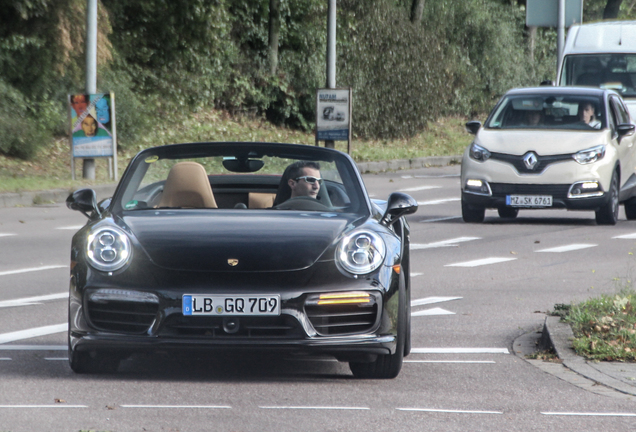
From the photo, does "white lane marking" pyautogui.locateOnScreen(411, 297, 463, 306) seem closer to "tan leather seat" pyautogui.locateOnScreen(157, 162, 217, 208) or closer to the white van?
"tan leather seat" pyautogui.locateOnScreen(157, 162, 217, 208)

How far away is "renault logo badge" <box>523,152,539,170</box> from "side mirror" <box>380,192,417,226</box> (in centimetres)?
935

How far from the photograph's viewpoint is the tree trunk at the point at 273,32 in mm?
38312

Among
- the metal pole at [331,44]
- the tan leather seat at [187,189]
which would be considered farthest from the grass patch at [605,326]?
the metal pole at [331,44]

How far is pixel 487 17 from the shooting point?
153 ft

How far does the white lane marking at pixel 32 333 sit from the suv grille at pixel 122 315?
177 cm

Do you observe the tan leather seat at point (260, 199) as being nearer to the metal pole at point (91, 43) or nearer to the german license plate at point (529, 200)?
the german license plate at point (529, 200)

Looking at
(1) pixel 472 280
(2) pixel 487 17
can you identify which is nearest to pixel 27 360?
(1) pixel 472 280

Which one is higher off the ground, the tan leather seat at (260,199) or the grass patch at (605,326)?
the tan leather seat at (260,199)

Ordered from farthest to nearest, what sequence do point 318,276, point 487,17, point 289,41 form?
point 487,17 → point 289,41 → point 318,276

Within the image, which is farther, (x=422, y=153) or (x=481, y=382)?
(x=422, y=153)

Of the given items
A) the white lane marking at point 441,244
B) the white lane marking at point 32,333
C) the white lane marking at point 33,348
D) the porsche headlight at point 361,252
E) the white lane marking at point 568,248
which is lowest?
the white lane marking at point 441,244

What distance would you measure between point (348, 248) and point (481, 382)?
1.05m

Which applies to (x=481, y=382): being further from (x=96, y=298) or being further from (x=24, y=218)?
(x=24, y=218)

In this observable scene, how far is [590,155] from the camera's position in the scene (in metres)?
16.3
